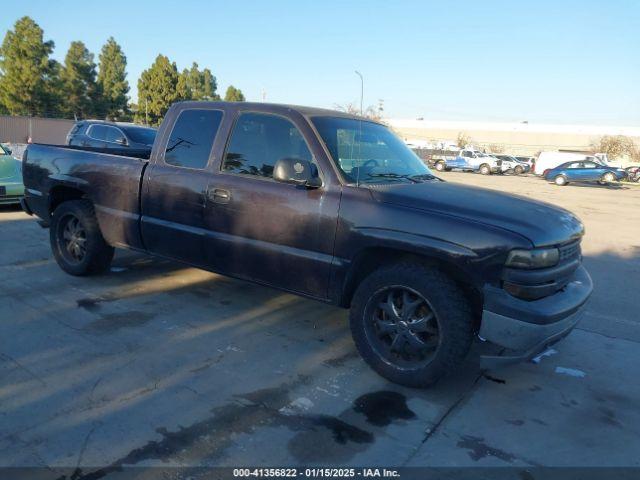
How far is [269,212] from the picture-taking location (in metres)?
4.12

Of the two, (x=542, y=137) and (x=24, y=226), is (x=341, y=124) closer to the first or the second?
(x=24, y=226)

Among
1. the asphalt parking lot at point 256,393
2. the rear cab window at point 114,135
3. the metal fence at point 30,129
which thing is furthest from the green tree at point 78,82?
the asphalt parking lot at point 256,393

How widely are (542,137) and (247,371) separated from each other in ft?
306

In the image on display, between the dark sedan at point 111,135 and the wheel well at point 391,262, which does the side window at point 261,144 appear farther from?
the dark sedan at point 111,135

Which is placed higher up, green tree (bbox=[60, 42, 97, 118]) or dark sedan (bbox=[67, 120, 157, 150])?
green tree (bbox=[60, 42, 97, 118])

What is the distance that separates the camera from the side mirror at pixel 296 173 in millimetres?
3820

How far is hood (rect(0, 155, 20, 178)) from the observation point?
9.58 meters

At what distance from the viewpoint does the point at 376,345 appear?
12.5ft

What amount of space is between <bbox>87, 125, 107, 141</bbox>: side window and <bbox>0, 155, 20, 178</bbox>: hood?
359cm

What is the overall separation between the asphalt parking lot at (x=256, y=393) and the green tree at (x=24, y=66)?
3819 centimetres

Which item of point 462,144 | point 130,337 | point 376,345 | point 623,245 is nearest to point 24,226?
point 130,337

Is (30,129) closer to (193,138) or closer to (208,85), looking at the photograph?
(208,85)

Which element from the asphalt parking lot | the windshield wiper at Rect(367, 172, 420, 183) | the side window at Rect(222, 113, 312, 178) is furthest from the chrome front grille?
the side window at Rect(222, 113, 312, 178)

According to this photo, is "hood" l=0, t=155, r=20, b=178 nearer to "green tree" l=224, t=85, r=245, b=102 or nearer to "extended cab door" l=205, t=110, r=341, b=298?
"extended cab door" l=205, t=110, r=341, b=298
